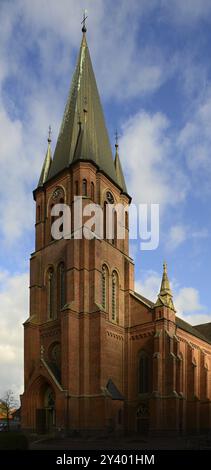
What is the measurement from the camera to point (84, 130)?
148 feet

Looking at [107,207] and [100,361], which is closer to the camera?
[100,361]

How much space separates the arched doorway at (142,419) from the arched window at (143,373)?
134cm

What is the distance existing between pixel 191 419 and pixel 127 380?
356 inches

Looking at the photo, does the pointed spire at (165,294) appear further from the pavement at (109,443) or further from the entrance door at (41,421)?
the entrance door at (41,421)

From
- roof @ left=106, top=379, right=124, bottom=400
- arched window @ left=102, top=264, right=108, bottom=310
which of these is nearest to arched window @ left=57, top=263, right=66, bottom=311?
arched window @ left=102, top=264, right=108, bottom=310

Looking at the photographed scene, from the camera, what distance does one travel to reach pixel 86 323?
121ft

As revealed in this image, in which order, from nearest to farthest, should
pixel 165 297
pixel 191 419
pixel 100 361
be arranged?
pixel 100 361
pixel 165 297
pixel 191 419

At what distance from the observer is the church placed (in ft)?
117

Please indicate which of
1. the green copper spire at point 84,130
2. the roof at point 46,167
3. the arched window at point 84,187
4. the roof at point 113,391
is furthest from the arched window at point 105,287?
the roof at point 46,167

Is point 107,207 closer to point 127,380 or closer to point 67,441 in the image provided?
point 127,380

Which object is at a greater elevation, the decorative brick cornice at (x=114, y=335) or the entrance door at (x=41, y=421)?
the decorative brick cornice at (x=114, y=335)

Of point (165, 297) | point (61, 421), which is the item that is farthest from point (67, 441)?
point (165, 297)

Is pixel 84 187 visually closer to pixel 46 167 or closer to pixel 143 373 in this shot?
pixel 46 167

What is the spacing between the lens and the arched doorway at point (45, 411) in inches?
1480
